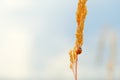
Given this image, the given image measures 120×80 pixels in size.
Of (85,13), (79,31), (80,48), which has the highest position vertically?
(85,13)

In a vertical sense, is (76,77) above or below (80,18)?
below

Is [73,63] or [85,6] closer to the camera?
[85,6]

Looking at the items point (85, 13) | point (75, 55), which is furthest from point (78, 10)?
point (75, 55)

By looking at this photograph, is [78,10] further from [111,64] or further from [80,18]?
[111,64]

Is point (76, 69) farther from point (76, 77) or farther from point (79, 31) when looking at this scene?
point (79, 31)

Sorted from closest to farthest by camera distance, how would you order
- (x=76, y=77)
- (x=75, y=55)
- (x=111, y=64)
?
1. (x=76, y=77)
2. (x=75, y=55)
3. (x=111, y=64)

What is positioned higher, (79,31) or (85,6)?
(85,6)

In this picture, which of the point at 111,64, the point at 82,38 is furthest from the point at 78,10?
the point at 111,64

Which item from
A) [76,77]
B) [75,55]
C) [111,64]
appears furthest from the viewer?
[111,64]

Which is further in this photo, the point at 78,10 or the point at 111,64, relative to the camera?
the point at 111,64
